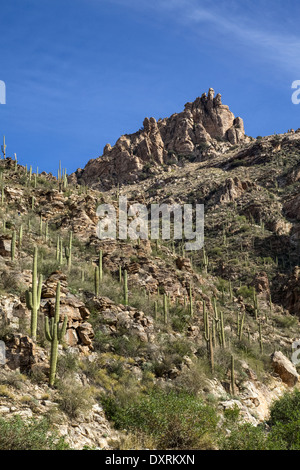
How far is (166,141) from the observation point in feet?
292

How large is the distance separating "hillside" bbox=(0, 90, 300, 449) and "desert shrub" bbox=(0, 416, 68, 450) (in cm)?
10

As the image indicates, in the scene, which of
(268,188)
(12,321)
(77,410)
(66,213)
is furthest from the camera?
(268,188)

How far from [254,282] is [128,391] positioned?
25888 mm

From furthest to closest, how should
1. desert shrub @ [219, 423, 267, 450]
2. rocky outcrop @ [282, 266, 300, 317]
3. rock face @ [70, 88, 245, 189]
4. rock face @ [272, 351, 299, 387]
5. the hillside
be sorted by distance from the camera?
rock face @ [70, 88, 245, 189]
rocky outcrop @ [282, 266, 300, 317]
rock face @ [272, 351, 299, 387]
the hillside
desert shrub @ [219, 423, 267, 450]

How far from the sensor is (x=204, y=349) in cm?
1948

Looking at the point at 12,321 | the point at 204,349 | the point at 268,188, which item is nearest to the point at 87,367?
the point at 12,321

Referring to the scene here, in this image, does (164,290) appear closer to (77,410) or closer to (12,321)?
(12,321)

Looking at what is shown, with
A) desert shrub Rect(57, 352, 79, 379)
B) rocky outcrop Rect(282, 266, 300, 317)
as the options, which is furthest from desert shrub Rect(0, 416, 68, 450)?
rocky outcrop Rect(282, 266, 300, 317)

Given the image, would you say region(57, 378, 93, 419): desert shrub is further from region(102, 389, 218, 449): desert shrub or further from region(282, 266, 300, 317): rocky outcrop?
region(282, 266, 300, 317): rocky outcrop

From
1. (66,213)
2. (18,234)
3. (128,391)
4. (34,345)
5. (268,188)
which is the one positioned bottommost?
(128,391)

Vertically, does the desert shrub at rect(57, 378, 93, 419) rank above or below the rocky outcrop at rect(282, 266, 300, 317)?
below

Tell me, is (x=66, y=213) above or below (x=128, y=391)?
above

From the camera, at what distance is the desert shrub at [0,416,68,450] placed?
28.0 ft

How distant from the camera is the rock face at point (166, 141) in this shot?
82.9m
